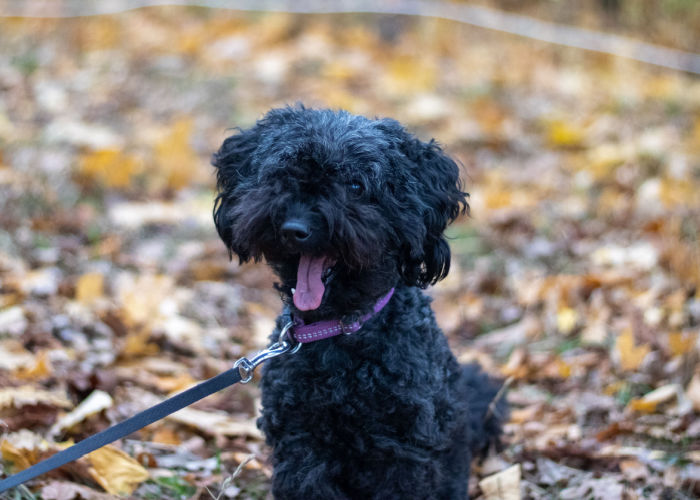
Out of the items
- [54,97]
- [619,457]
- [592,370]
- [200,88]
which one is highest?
[200,88]

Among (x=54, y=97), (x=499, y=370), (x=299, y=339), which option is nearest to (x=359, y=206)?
(x=299, y=339)

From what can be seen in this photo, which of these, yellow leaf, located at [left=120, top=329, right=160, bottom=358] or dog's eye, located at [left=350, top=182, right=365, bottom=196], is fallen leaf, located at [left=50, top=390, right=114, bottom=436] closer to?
yellow leaf, located at [left=120, top=329, right=160, bottom=358]

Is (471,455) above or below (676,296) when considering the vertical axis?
below

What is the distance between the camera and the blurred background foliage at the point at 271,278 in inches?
→ 132

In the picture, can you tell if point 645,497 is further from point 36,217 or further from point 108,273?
point 36,217

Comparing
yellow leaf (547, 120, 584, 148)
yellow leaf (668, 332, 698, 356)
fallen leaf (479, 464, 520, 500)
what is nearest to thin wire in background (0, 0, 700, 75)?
yellow leaf (547, 120, 584, 148)

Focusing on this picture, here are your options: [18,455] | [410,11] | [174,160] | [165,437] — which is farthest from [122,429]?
[410,11]

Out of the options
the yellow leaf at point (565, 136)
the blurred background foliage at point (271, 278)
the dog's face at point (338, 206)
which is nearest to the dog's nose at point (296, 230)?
the dog's face at point (338, 206)

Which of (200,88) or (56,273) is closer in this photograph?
(56,273)

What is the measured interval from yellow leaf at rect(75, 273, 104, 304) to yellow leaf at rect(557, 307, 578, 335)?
2.84 metres

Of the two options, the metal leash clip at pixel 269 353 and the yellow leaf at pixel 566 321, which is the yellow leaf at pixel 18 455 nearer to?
the metal leash clip at pixel 269 353

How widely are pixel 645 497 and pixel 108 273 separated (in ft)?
11.5

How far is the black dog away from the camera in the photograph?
2404 mm

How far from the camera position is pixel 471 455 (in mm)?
3203
